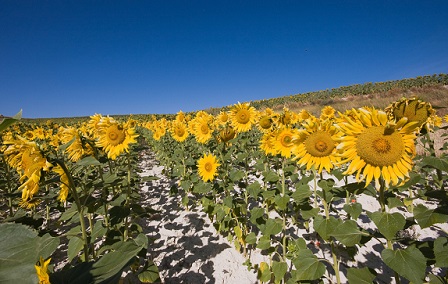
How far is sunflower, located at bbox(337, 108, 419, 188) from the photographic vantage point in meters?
1.64

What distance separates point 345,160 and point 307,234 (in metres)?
2.72

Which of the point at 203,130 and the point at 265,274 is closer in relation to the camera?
the point at 265,274

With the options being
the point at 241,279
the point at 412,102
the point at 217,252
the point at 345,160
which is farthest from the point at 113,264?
the point at 217,252

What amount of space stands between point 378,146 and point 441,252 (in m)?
0.76

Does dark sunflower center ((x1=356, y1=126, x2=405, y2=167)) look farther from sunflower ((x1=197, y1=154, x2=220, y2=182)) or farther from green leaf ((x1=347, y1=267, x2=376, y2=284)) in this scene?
sunflower ((x1=197, y1=154, x2=220, y2=182))

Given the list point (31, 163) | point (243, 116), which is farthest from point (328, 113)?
point (31, 163)

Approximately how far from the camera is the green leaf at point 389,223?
148 cm

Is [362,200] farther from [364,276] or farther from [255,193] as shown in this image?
[364,276]

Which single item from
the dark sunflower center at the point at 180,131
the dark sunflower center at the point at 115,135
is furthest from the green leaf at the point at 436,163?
the dark sunflower center at the point at 180,131

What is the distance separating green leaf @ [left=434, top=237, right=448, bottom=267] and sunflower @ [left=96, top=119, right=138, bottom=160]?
328 centimetres

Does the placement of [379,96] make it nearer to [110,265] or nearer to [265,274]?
[265,274]

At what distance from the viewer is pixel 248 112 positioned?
16.8 ft

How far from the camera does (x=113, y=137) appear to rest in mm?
3293

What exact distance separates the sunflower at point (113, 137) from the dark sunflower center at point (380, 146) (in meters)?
2.80
